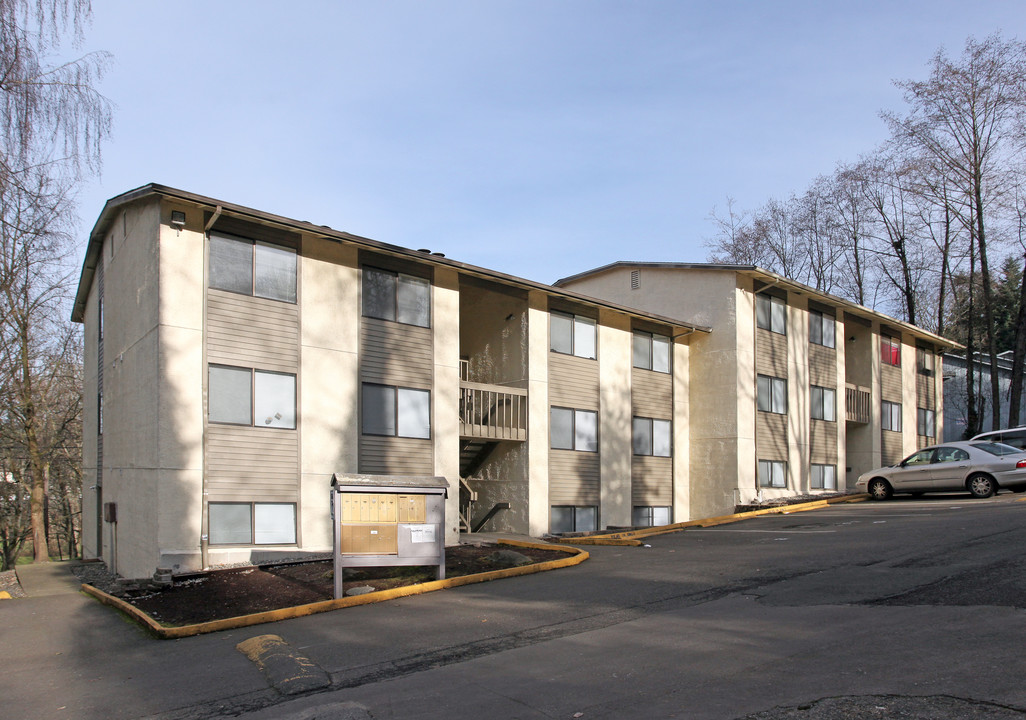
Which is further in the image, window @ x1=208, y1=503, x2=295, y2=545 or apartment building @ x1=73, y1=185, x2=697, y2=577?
window @ x1=208, y1=503, x2=295, y2=545

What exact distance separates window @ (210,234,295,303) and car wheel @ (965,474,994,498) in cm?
1785

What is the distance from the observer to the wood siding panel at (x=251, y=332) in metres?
15.4

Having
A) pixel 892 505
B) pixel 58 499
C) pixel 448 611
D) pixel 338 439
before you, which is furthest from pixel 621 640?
pixel 58 499

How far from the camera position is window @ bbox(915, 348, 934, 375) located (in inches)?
1469

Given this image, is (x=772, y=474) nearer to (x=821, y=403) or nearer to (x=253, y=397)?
(x=821, y=403)

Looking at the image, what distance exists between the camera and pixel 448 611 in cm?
1085

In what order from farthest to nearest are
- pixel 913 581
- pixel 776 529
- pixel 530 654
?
pixel 776 529 < pixel 913 581 < pixel 530 654

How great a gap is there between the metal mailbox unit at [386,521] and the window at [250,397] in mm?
4176

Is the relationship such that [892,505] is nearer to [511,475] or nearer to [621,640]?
[511,475]

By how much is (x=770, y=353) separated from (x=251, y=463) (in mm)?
18786

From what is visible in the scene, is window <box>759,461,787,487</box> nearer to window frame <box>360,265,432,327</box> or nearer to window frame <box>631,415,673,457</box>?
window frame <box>631,415,673,457</box>

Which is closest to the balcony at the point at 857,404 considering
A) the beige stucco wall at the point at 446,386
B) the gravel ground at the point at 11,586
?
the beige stucco wall at the point at 446,386

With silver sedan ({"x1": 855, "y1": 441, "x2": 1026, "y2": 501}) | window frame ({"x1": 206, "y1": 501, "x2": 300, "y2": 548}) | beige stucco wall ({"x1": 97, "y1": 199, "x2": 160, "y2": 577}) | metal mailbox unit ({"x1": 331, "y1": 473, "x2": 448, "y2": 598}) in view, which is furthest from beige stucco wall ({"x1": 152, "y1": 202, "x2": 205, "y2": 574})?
silver sedan ({"x1": 855, "y1": 441, "x2": 1026, "y2": 501})

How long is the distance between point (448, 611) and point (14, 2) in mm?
10481
